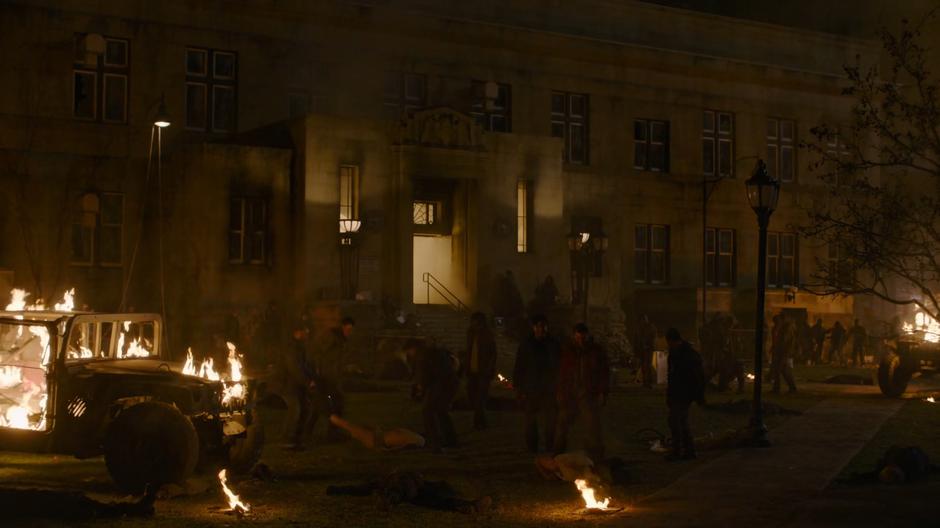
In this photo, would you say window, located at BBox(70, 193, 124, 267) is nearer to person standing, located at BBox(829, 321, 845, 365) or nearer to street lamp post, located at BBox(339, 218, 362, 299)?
street lamp post, located at BBox(339, 218, 362, 299)

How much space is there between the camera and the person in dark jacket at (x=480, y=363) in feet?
61.8

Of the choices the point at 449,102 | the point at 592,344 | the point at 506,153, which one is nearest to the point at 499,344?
the point at 506,153

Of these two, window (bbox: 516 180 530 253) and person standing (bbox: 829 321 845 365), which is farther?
person standing (bbox: 829 321 845 365)

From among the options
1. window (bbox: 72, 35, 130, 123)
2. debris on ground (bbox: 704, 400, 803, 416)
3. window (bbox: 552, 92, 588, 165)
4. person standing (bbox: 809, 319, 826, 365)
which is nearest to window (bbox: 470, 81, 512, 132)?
window (bbox: 552, 92, 588, 165)

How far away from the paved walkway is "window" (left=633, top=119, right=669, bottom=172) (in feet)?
85.3

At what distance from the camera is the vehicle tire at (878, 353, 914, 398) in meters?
25.9

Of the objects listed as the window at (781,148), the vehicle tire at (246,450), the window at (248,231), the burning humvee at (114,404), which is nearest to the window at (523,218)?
the window at (248,231)

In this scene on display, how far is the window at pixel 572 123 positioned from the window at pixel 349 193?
35.9ft

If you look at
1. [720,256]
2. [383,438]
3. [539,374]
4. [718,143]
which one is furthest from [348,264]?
[718,143]

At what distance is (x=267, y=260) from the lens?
34.6 meters

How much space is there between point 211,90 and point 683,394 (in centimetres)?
2400

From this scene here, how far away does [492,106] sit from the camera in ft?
135

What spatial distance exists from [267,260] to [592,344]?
2045 centimetres

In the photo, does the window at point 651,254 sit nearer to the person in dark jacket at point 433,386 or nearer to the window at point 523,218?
the window at point 523,218
